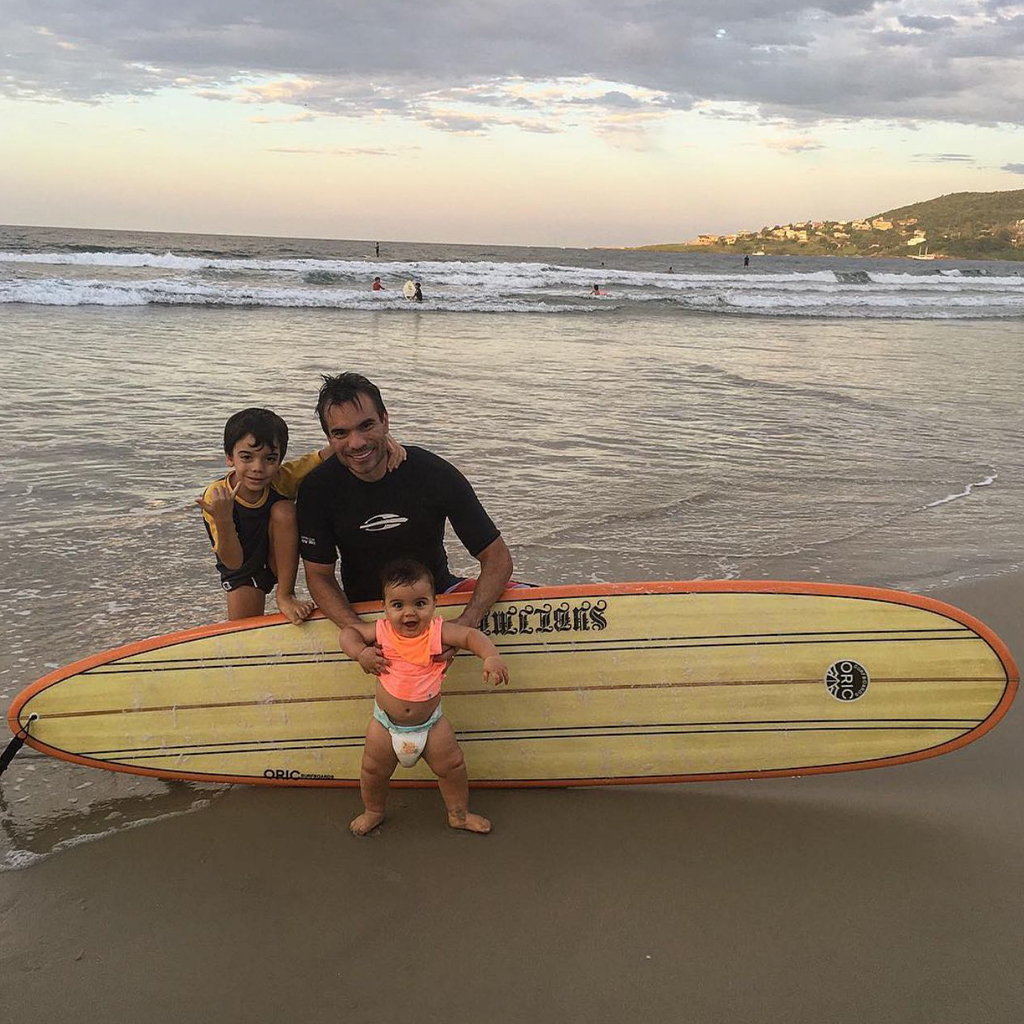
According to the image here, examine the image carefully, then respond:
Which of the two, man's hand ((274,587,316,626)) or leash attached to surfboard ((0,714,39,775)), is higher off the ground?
man's hand ((274,587,316,626))

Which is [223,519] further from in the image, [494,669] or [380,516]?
[494,669]

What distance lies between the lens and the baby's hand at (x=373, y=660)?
294 cm

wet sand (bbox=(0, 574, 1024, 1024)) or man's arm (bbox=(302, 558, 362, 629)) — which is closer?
wet sand (bbox=(0, 574, 1024, 1024))

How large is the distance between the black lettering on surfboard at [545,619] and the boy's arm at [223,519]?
931mm

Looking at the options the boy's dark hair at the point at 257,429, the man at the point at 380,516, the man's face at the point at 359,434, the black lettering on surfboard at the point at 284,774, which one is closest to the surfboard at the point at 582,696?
the black lettering on surfboard at the point at 284,774

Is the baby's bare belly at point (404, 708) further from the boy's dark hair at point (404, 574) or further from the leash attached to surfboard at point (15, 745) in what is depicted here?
the leash attached to surfboard at point (15, 745)

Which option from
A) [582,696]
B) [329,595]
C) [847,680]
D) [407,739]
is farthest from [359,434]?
[847,680]

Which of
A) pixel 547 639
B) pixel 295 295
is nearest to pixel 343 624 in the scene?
pixel 547 639

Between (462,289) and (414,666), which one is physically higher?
(462,289)

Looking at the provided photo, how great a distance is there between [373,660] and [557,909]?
0.90 m

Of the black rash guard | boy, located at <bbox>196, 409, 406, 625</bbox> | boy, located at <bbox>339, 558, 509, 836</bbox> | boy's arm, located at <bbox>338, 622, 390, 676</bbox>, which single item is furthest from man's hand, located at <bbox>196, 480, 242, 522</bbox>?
boy, located at <bbox>339, 558, 509, 836</bbox>

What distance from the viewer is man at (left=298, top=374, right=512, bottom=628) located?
3133 mm

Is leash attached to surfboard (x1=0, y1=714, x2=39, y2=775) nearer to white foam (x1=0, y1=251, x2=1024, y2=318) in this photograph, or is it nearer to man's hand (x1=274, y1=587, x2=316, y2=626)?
man's hand (x1=274, y1=587, x2=316, y2=626)

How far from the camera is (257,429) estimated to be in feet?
10.5
